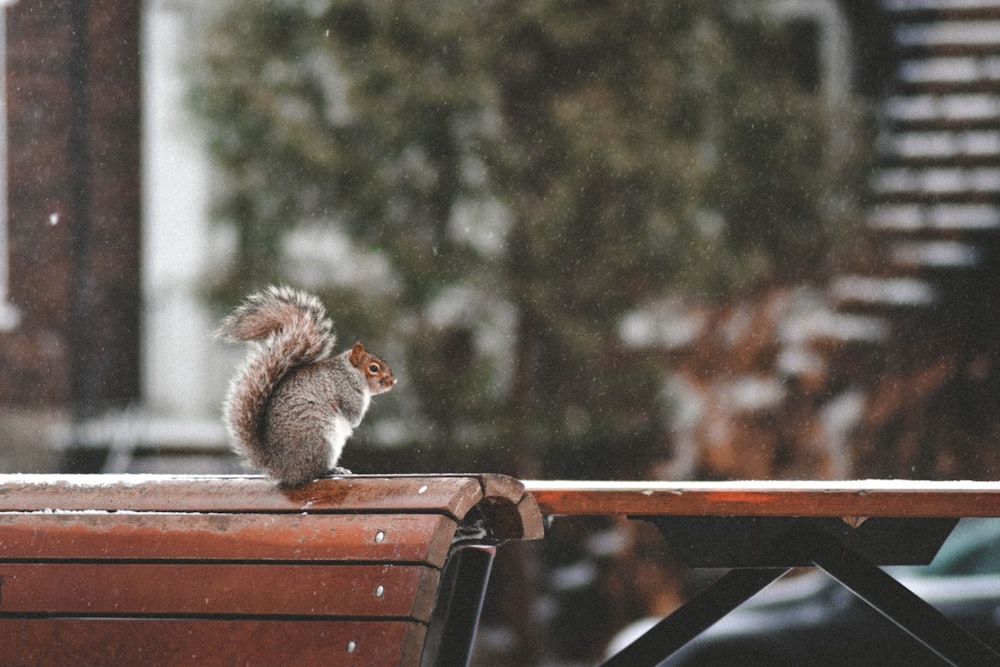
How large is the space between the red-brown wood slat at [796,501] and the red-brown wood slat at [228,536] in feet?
0.72

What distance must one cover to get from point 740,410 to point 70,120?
8.64 feet

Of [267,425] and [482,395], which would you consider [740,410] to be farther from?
[267,425]

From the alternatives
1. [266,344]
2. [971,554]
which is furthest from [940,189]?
[266,344]

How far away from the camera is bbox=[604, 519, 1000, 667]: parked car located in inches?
118

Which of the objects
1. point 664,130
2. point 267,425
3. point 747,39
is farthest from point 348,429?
→ point 747,39

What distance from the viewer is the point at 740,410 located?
12.3 ft

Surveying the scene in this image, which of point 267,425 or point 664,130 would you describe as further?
point 664,130

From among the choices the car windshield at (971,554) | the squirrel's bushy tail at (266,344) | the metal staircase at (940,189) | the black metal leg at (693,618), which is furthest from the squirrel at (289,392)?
the metal staircase at (940,189)

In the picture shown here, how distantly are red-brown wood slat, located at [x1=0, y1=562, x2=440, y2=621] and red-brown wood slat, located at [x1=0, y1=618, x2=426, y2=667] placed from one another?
0.04 ft

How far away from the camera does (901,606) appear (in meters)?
1.27

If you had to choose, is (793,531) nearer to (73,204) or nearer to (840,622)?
(840,622)

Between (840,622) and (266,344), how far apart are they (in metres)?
2.25

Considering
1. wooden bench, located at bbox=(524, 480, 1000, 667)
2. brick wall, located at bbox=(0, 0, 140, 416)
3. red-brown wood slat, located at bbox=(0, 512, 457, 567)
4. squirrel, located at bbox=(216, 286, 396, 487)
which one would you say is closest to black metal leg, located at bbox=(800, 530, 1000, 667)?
wooden bench, located at bbox=(524, 480, 1000, 667)

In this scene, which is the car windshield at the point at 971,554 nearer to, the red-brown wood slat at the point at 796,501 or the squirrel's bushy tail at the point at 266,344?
the red-brown wood slat at the point at 796,501
